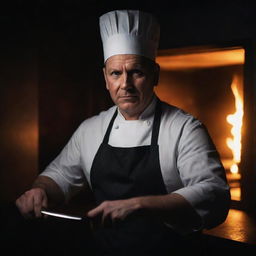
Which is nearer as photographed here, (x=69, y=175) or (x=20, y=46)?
(x=69, y=175)

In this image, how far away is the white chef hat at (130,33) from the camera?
2.10m

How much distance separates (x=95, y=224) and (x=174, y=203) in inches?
13.3

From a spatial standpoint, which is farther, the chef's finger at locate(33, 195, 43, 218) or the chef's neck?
the chef's neck

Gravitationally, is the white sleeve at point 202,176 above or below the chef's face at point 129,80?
below

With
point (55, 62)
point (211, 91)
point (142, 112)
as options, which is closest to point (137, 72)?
point (142, 112)

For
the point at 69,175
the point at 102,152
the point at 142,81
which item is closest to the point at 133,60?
the point at 142,81

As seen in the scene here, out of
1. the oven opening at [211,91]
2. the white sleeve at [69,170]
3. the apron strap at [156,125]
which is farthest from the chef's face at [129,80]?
the oven opening at [211,91]

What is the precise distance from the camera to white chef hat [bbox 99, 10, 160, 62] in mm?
2104

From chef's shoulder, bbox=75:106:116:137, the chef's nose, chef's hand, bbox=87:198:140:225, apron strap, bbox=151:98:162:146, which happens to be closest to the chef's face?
the chef's nose

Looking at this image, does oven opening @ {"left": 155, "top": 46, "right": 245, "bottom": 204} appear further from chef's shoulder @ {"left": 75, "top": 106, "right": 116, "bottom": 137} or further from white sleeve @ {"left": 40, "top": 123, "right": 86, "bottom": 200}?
white sleeve @ {"left": 40, "top": 123, "right": 86, "bottom": 200}

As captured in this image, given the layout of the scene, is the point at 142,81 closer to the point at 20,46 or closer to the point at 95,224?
the point at 95,224

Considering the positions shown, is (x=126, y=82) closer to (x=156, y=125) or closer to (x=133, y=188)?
(x=156, y=125)

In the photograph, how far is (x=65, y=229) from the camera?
2555 millimetres

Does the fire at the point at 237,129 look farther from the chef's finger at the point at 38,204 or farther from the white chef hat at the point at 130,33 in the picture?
the chef's finger at the point at 38,204
